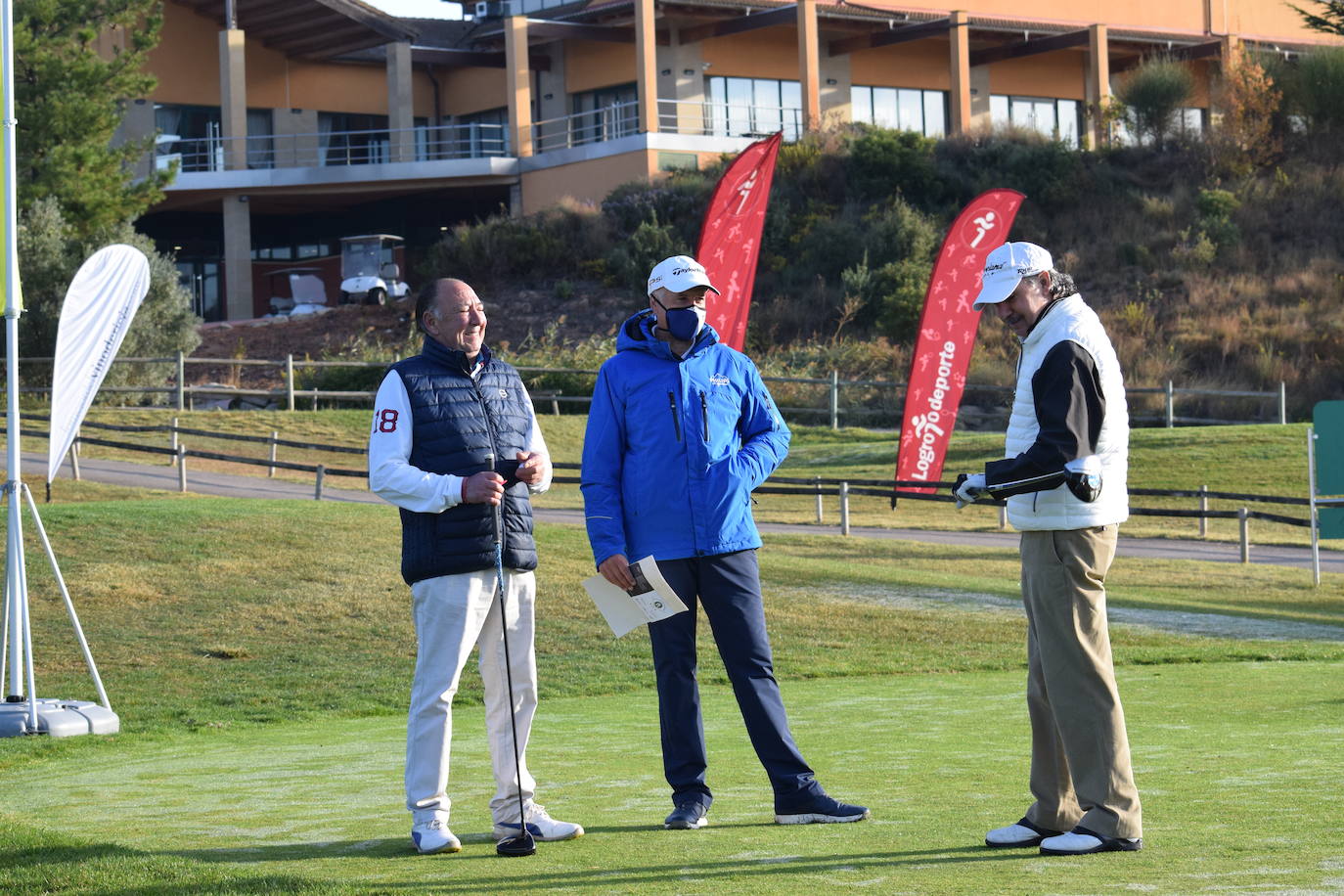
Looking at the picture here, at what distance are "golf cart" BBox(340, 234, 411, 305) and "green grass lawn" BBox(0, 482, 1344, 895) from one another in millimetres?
28440

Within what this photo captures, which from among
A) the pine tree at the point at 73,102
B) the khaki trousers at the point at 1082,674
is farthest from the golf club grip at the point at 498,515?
the pine tree at the point at 73,102

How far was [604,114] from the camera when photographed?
51.9 m

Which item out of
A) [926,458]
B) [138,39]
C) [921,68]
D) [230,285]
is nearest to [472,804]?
[926,458]

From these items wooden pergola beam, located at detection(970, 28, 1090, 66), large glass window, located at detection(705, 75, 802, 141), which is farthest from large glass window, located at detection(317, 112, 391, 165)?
wooden pergola beam, located at detection(970, 28, 1090, 66)

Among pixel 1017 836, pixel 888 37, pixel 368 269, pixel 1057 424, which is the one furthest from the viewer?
pixel 888 37

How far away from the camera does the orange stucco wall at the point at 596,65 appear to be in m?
52.6

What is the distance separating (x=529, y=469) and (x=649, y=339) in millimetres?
687

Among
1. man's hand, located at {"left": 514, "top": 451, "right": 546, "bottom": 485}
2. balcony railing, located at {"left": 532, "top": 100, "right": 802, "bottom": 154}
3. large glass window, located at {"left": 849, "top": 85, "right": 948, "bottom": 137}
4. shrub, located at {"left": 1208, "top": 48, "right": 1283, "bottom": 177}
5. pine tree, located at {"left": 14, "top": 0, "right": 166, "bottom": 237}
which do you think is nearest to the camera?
man's hand, located at {"left": 514, "top": 451, "right": 546, "bottom": 485}

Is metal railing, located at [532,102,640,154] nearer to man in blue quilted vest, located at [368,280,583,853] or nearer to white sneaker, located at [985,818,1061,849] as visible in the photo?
man in blue quilted vest, located at [368,280,583,853]

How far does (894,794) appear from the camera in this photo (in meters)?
6.55

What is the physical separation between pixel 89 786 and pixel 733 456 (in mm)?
3905

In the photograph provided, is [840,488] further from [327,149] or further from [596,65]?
[596,65]

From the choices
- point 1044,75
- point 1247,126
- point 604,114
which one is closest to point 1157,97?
point 1247,126

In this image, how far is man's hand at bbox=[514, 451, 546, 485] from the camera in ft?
19.3
